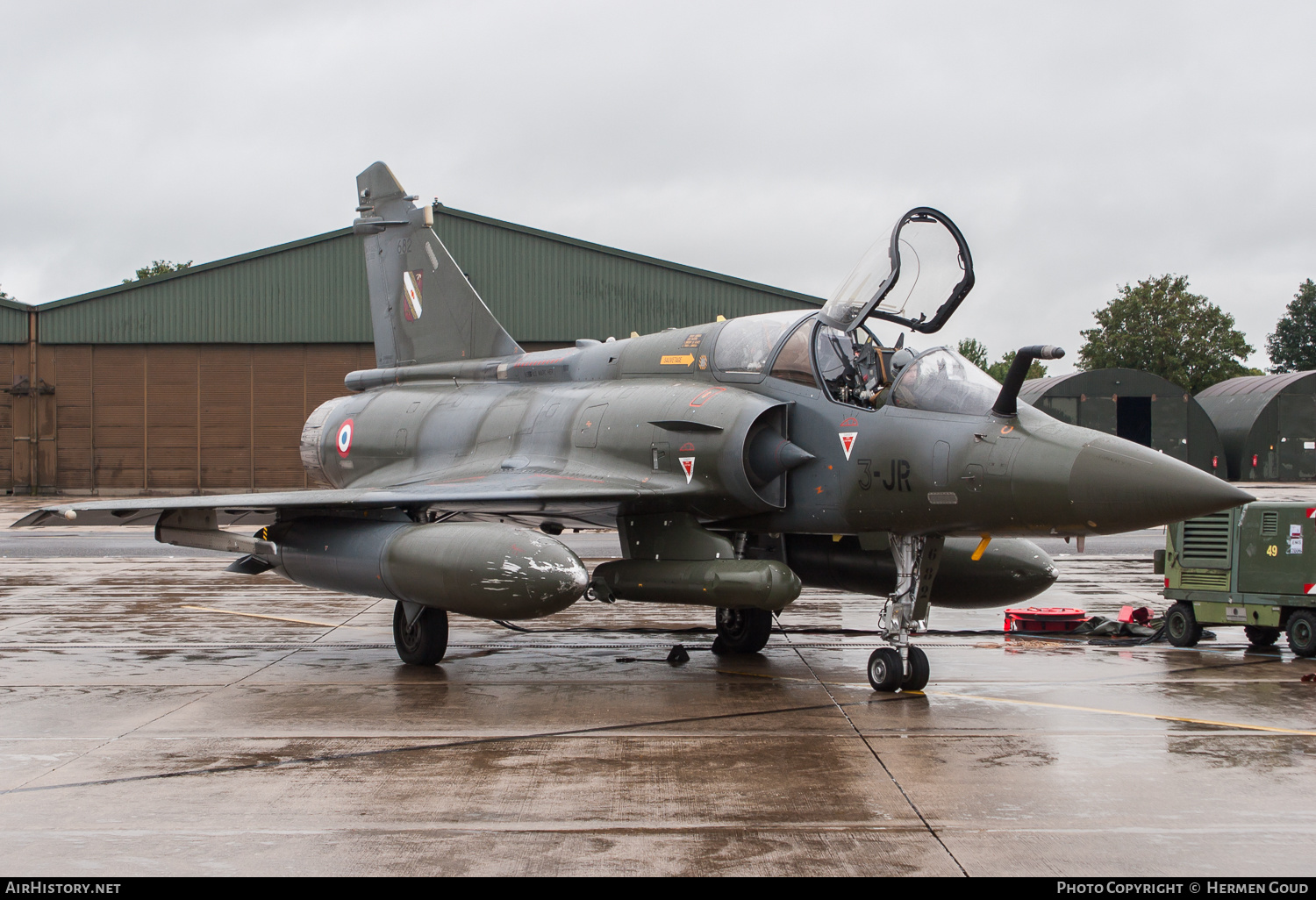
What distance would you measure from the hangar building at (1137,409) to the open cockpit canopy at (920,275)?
31736mm

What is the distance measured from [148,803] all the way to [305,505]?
421cm

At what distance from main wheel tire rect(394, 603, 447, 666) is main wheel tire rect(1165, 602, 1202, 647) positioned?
6.92 meters

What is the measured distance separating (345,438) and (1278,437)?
40.2 meters

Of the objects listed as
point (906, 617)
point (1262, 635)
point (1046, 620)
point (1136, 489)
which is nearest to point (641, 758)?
point (906, 617)

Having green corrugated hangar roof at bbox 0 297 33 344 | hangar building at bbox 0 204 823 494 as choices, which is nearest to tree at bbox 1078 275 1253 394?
hangar building at bbox 0 204 823 494

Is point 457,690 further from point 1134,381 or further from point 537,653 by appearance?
point 1134,381

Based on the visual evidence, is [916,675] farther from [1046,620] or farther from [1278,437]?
[1278,437]

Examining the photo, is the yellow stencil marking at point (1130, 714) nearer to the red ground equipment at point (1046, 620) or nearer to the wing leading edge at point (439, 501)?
the wing leading edge at point (439, 501)

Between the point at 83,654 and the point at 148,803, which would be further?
the point at 83,654

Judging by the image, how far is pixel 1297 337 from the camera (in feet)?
321

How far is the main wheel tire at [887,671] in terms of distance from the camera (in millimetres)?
8633

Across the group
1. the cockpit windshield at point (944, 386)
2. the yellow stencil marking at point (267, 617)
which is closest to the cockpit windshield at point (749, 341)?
the cockpit windshield at point (944, 386)
